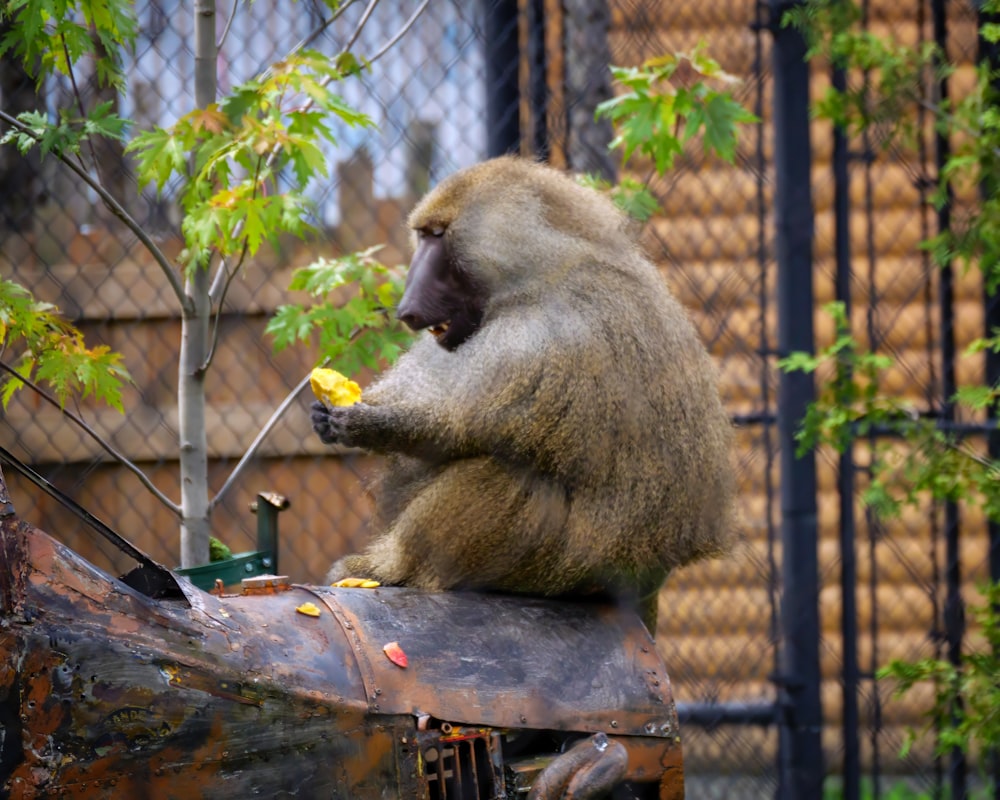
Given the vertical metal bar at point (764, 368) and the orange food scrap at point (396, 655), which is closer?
the orange food scrap at point (396, 655)

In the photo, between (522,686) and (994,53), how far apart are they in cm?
260

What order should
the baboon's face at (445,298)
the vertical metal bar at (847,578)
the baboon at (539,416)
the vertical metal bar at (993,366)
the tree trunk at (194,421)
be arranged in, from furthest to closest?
the vertical metal bar at (847,578) < the vertical metal bar at (993,366) < the tree trunk at (194,421) < the baboon's face at (445,298) < the baboon at (539,416)

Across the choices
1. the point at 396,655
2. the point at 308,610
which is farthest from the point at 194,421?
the point at 396,655

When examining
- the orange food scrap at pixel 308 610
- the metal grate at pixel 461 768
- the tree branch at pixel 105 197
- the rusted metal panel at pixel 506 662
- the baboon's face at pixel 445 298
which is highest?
the tree branch at pixel 105 197

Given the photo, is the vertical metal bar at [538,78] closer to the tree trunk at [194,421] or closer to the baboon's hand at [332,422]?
the tree trunk at [194,421]

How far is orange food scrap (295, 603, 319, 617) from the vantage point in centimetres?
224

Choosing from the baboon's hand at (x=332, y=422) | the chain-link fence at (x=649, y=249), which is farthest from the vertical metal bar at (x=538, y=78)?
the baboon's hand at (x=332, y=422)

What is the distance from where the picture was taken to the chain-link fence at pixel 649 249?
13.6ft

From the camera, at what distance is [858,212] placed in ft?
16.1

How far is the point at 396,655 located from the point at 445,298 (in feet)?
3.24

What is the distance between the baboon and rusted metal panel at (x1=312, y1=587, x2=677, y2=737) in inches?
5.5

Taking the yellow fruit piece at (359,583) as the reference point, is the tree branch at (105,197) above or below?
above

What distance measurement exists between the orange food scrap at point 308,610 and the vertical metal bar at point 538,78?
2.16m

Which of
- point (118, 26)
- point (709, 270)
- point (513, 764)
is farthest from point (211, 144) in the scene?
point (709, 270)
